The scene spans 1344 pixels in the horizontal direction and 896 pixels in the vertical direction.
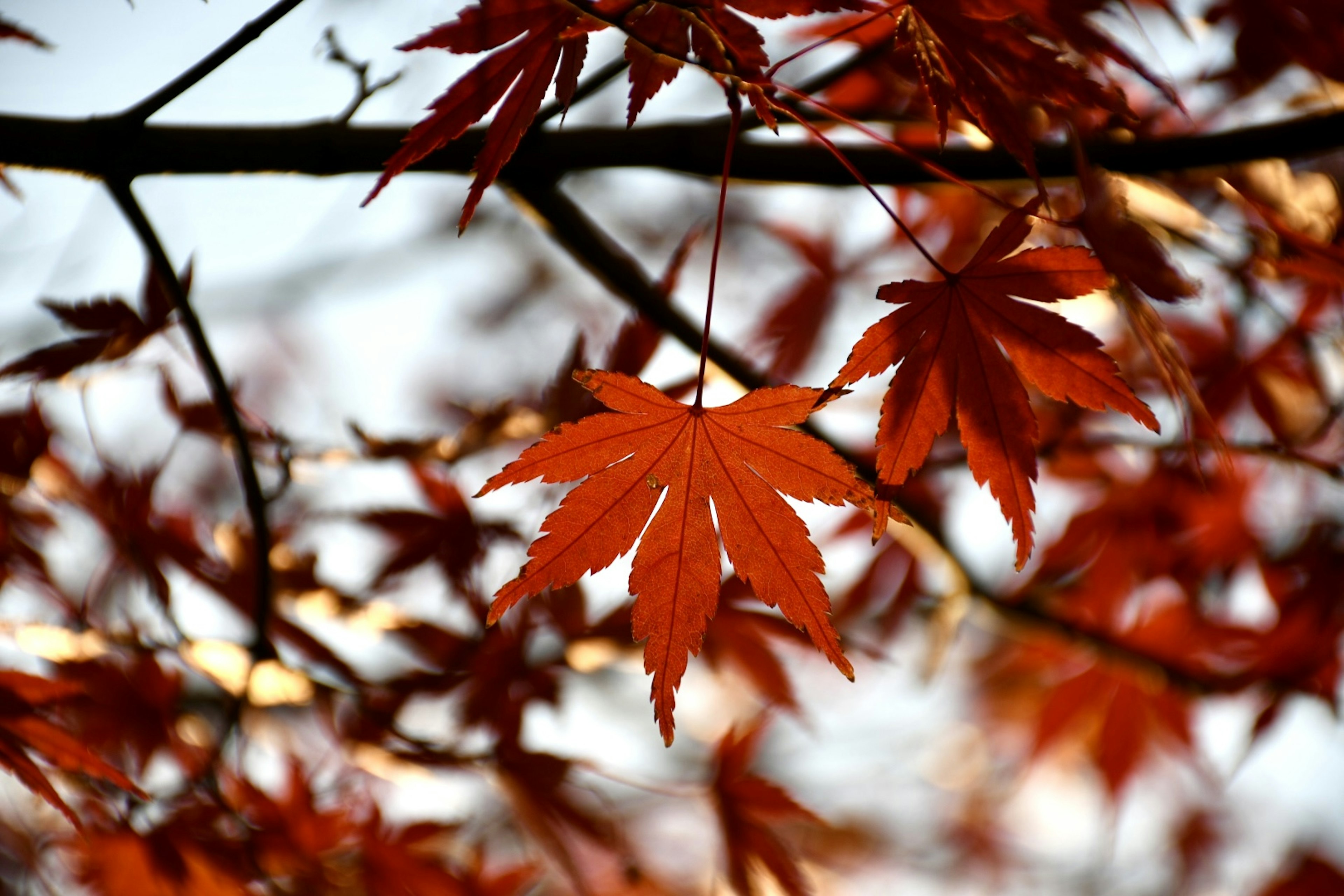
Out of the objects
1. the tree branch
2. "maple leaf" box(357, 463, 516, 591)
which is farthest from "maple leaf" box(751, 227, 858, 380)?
"maple leaf" box(357, 463, 516, 591)

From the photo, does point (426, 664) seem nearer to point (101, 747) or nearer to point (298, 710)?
point (101, 747)

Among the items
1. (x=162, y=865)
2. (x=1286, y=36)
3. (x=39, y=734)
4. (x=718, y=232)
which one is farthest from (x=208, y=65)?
(x=1286, y=36)

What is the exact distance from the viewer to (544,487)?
4.13 ft

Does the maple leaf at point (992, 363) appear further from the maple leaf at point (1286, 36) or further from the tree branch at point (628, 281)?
the maple leaf at point (1286, 36)

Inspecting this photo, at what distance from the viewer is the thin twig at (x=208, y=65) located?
0.61m

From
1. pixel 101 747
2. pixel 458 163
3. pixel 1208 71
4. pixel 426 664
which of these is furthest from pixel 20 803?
pixel 1208 71

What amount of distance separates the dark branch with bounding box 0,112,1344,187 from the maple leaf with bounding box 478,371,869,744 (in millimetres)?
322

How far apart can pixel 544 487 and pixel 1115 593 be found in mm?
1012

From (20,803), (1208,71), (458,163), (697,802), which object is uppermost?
(1208,71)

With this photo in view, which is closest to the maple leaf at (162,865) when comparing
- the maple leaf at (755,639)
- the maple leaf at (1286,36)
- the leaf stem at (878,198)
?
the maple leaf at (755,639)

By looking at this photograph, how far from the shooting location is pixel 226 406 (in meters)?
0.83

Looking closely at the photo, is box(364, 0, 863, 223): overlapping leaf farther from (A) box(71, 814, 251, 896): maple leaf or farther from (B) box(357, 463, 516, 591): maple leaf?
(A) box(71, 814, 251, 896): maple leaf

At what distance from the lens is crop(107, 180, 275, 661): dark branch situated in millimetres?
737

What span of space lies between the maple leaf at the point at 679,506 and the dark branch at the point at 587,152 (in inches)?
12.7
